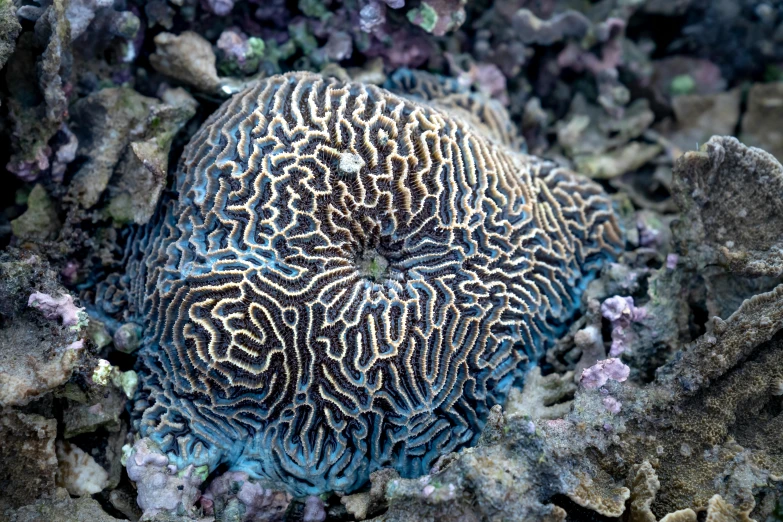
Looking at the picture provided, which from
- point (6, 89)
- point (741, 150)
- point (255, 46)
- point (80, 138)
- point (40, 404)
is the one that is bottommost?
point (40, 404)

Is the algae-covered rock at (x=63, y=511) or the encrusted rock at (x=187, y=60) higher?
the encrusted rock at (x=187, y=60)

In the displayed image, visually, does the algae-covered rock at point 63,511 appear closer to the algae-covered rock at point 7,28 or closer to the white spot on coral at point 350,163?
the white spot on coral at point 350,163

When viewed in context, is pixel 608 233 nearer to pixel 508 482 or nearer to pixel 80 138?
pixel 508 482

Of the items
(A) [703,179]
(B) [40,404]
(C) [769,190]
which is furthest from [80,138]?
(C) [769,190]

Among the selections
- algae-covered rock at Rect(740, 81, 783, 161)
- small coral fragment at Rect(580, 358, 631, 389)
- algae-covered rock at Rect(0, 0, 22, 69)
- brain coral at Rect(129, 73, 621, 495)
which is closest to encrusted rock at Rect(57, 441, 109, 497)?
brain coral at Rect(129, 73, 621, 495)

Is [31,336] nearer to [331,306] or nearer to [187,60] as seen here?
[331,306]

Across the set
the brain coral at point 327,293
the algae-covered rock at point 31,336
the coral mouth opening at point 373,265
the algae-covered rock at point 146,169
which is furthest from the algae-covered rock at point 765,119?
the algae-covered rock at point 31,336

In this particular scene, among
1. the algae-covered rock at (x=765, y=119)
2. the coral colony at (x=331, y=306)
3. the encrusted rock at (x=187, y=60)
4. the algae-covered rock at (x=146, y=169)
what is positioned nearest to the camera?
the coral colony at (x=331, y=306)

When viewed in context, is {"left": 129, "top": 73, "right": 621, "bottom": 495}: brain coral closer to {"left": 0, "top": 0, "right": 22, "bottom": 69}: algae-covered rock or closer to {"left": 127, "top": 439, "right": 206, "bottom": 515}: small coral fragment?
{"left": 127, "top": 439, "right": 206, "bottom": 515}: small coral fragment
